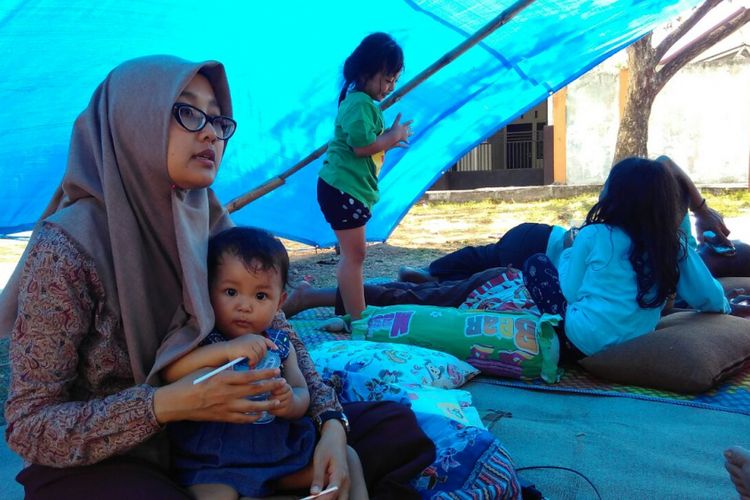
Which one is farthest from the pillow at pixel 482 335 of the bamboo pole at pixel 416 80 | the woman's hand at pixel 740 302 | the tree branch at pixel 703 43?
the tree branch at pixel 703 43

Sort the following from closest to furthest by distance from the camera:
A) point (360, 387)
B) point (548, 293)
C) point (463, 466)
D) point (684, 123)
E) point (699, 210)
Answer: point (463, 466) < point (360, 387) < point (548, 293) < point (699, 210) < point (684, 123)

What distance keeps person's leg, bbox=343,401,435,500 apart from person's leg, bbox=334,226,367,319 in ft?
6.60

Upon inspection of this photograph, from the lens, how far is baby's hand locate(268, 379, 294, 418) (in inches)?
65.7

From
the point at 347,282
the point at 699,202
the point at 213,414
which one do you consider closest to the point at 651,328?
the point at 699,202

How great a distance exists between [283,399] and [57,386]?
496 mm

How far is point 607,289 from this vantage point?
3.27 m

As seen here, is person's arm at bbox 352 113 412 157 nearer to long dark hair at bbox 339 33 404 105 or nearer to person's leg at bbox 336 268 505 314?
long dark hair at bbox 339 33 404 105

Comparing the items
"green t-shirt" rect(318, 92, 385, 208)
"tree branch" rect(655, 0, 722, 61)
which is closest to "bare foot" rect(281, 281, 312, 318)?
"green t-shirt" rect(318, 92, 385, 208)

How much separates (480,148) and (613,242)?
1364 centimetres

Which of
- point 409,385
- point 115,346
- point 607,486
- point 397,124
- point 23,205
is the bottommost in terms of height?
point 607,486

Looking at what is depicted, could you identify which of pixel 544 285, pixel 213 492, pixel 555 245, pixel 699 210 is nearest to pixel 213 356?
pixel 213 492

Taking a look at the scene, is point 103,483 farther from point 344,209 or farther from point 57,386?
point 344,209

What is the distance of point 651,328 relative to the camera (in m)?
3.37

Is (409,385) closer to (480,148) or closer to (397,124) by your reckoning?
(397,124)
